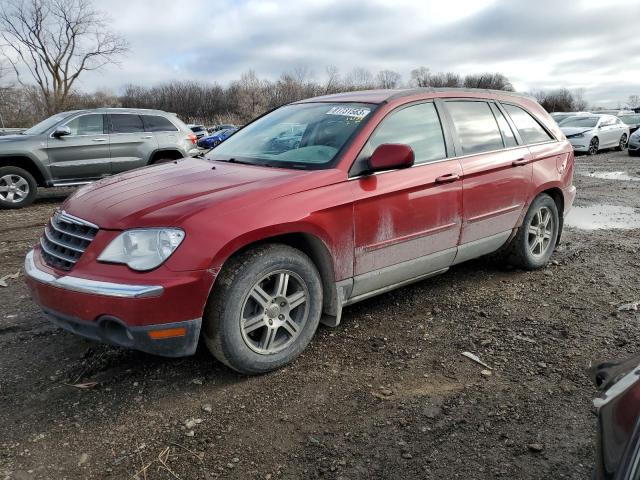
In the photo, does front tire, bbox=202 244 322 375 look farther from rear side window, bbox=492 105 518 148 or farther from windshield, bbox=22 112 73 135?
windshield, bbox=22 112 73 135

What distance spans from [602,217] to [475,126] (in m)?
4.64

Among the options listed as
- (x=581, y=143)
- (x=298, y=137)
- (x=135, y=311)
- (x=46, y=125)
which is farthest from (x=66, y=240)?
(x=581, y=143)

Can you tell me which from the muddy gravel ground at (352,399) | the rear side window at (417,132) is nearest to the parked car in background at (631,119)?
the muddy gravel ground at (352,399)

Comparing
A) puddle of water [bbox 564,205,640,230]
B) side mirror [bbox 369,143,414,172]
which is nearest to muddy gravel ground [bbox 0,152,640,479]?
side mirror [bbox 369,143,414,172]

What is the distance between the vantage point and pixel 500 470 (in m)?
2.36

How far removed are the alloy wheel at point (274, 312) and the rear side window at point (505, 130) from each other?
2557 mm

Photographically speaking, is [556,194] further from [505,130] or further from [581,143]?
[581,143]

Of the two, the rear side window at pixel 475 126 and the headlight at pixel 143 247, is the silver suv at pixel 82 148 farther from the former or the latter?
the headlight at pixel 143 247

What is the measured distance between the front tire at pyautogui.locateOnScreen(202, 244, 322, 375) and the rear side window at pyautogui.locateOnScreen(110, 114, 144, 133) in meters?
8.36

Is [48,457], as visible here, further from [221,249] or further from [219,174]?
[219,174]

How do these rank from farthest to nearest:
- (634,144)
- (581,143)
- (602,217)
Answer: (581,143) → (634,144) → (602,217)

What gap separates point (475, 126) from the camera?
4.39 meters

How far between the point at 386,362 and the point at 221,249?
134 centimetres

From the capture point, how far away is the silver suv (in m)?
9.20
